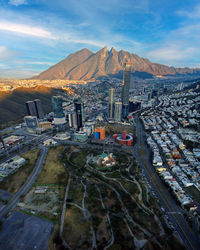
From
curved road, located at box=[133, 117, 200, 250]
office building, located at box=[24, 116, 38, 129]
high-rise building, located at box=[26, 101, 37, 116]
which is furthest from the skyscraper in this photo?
curved road, located at box=[133, 117, 200, 250]

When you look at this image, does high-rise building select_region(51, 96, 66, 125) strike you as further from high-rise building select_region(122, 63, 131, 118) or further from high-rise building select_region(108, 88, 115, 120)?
high-rise building select_region(122, 63, 131, 118)

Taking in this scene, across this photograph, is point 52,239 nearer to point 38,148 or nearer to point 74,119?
point 38,148

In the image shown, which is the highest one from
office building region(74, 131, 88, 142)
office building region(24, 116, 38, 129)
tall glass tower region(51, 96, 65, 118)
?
tall glass tower region(51, 96, 65, 118)

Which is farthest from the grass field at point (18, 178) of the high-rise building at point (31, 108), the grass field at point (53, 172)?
the high-rise building at point (31, 108)

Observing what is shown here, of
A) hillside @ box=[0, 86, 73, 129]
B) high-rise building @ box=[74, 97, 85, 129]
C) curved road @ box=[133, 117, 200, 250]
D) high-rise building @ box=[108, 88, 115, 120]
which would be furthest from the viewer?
hillside @ box=[0, 86, 73, 129]

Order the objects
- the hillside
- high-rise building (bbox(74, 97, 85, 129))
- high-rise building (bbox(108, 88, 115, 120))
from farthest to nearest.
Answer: the hillside, high-rise building (bbox(108, 88, 115, 120)), high-rise building (bbox(74, 97, 85, 129))

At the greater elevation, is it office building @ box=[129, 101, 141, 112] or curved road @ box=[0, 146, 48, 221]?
office building @ box=[129, 101, 141, 112]

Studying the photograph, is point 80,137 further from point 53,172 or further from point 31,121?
point 31,121

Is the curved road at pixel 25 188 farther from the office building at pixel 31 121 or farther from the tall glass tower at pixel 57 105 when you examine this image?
the tall glass tower at pixel 57 105
